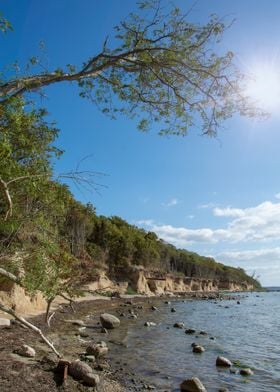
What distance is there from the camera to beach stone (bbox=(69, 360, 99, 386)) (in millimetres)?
12945

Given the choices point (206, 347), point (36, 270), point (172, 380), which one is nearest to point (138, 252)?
point (206, 347)

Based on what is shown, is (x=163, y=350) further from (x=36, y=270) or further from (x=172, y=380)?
(x=36, y=270)

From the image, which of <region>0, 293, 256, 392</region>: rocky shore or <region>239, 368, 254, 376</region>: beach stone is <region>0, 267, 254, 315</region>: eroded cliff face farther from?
<region>239, 368, 254, 376</region>: beach stone

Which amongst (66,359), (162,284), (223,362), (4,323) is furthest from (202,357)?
(162,284)

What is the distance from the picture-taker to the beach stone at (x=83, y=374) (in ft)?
42.5

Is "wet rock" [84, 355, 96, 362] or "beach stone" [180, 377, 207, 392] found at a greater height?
"wet rock" [84, 355, 96, 362]

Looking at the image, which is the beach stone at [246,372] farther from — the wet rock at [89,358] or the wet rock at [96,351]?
the wet rock at [89,358]

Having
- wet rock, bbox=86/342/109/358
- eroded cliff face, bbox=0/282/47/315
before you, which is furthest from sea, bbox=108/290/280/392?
eroded cliff face, bbox=0/282/47/315

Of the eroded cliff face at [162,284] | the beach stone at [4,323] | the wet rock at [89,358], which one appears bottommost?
the wet rock at [89,358]

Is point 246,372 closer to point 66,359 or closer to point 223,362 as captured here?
point 223,362

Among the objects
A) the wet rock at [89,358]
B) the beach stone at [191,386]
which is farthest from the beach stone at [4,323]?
the beach stone at [191,386]

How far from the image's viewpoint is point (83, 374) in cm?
1316

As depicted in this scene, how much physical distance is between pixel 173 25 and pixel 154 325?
29052 mm

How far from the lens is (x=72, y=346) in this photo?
65.5 ft
